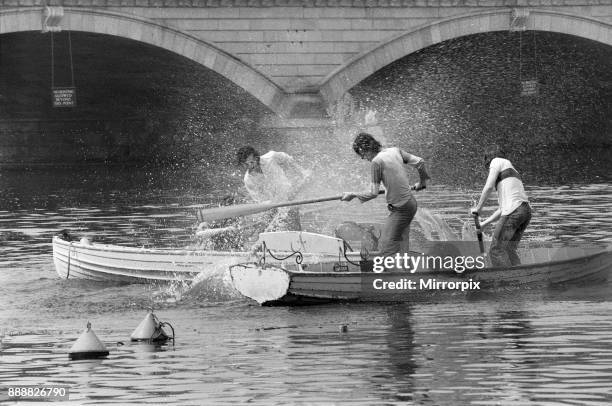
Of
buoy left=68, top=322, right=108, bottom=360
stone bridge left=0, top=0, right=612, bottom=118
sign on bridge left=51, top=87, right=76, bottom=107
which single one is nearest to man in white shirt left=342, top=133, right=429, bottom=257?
buoy left=68, top=322, right=108, bottom=360

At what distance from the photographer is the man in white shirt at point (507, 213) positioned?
17.2m

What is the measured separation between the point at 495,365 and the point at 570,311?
3206mm

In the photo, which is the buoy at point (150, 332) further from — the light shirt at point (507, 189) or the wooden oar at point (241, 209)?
the light shirt at point (507, 189)

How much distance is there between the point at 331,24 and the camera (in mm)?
40312

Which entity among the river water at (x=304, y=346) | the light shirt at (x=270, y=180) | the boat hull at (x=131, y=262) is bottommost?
the river water at (x=304, y=346)

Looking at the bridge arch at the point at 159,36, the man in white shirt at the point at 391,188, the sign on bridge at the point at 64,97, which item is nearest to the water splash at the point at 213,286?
the man in white shirt at the point at 391,188

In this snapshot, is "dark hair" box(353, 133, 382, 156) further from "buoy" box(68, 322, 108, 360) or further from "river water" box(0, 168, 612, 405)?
"buoy" box(68, 322, 108, 360)

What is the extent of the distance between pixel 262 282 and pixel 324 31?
24.4 meters

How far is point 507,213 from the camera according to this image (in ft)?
56.7

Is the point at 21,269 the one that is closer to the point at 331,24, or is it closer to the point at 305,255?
the point at 305,255

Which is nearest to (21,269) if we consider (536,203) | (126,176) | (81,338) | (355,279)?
(355,279)

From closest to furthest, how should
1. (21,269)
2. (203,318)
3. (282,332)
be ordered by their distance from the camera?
(282,332) < (203,318) < (21,269)

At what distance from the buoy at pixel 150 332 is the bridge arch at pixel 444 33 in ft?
87.0

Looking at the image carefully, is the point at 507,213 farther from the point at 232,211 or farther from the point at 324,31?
the point at 324,31
